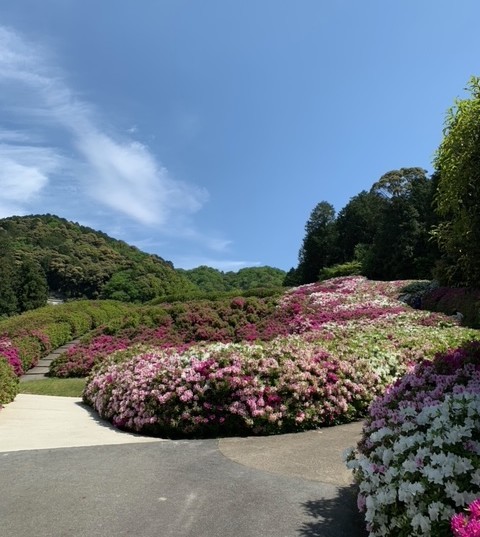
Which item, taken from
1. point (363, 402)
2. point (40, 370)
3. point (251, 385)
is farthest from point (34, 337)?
point (363, 402)

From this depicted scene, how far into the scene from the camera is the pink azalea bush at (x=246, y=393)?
18.8ft

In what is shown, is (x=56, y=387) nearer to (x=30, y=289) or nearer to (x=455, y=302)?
(x=455, y=302)

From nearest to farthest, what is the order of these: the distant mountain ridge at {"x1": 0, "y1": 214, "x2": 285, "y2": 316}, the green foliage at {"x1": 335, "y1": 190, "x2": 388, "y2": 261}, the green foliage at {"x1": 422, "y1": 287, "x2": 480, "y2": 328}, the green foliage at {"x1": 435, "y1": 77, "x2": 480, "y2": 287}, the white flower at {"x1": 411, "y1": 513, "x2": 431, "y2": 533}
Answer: the white flower at {"x1": 411, "y1": 513, "x2": 431, "y2": 533} < the green foliage at {"x1": 435, "y1": 77, "x2": 480, "y2": 287} < the green foliage at {"x1": 422, "y1": 287, "x2": 480, "y2": 328} < the distant mountain ridge at {"x1": 0, "y1": 214, "x2": 285, "y2": 316} < the green foliage at {"x1": 335, "y1": 190, "x2": 388, "y2": 261}

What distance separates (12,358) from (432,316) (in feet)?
37.0

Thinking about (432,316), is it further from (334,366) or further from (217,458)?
(217,458)

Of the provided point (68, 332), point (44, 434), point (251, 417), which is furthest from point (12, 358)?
point (251, 417)

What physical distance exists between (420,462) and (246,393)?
10.6 feet

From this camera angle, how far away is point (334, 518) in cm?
327

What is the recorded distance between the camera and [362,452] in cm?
350

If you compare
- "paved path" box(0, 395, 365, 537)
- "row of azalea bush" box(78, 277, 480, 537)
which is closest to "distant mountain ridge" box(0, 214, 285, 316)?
"row of azalea bush" box(78, 277, 480, 537)

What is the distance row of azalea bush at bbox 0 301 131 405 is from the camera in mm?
8797

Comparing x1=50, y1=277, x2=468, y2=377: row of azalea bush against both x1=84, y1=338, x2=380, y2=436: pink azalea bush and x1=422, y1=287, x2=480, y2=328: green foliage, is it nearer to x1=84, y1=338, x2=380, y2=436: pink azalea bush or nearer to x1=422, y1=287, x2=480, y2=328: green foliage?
x1=422, y1=287, x2=480, y2=328: green foliage

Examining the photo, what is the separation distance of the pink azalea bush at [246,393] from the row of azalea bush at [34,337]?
10.2ft

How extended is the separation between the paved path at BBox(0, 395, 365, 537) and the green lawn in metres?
5.36
